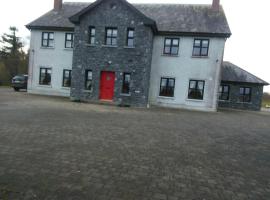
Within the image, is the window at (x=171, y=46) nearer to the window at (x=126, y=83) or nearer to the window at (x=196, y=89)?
the window at (x=196, y=89)

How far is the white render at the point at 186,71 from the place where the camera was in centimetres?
2028

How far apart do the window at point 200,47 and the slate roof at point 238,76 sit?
8537 millimetres

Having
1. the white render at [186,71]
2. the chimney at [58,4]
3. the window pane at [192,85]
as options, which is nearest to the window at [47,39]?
the chimney at [58,4]

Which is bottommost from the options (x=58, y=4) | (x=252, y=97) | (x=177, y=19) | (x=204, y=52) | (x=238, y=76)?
(x=252, y=97)

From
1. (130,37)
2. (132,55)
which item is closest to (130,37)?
(130,37)

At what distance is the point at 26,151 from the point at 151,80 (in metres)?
16.4

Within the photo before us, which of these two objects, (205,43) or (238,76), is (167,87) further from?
(238,76)

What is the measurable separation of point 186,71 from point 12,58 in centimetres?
3998

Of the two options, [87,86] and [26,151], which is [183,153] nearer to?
[26,151]

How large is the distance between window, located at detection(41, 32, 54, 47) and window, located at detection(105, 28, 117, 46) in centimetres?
700

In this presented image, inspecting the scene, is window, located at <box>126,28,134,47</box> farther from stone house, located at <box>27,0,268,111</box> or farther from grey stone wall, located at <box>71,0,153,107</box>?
grey stone wall, located at <box>71,0,153,107</box>

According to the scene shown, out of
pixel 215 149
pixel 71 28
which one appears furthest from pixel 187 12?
pixel 215 149

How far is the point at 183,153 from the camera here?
679 cm

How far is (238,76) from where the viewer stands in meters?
28.0
